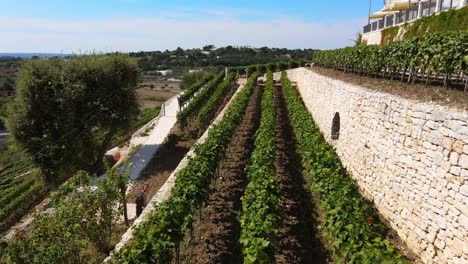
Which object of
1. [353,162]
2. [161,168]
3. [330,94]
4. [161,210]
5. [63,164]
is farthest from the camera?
[63,164]

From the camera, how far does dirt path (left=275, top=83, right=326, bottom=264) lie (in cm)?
737

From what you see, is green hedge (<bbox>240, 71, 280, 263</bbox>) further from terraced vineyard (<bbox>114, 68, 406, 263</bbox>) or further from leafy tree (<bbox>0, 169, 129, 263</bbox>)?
leafy tree (<bbox>0, 169, 129, 263</bbox>)

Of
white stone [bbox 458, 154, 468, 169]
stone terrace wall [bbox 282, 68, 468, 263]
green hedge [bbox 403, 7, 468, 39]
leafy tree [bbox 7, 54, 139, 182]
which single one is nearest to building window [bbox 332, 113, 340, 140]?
stone terrace wall [bbox 282, 68, 468, 263]

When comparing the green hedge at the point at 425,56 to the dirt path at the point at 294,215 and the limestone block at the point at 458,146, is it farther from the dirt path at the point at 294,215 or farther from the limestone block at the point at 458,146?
the dirt path at the point at 294,215

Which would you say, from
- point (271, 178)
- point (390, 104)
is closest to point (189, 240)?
point (271, 178)

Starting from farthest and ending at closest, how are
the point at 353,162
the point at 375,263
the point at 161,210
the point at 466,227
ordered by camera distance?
the point at 353,162 < the point at 161,210 < the point at 466,227 < the point at 375,263

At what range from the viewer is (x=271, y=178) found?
8.38m

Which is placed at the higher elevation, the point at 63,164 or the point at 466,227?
the point at 466,227

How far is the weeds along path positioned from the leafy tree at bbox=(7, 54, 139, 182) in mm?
10108

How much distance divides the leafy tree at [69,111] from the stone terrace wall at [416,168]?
49.0ft

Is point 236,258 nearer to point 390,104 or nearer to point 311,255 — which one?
point 311,255

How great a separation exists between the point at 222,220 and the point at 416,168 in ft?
15.1

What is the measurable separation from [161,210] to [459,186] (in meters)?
5.43

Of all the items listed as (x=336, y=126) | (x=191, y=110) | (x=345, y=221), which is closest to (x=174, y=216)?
(x=345, y=221)
